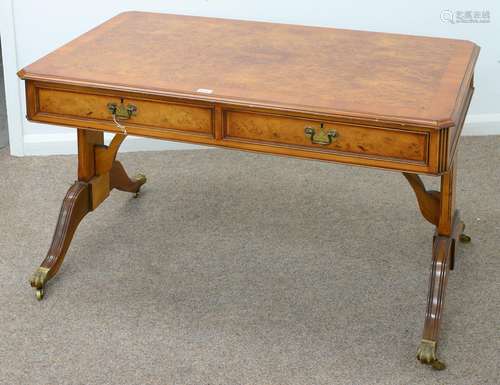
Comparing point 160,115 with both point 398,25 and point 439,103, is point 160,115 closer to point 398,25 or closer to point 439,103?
point 439,103

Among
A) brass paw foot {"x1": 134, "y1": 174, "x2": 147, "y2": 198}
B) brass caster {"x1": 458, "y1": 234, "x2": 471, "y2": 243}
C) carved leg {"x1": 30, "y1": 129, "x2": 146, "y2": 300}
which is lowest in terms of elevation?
brass caster {"x1": 458, "y1": 234, "x2": 471, "y2": 243}

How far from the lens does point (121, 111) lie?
2887 mm

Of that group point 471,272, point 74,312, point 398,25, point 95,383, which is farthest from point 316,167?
point 95,383

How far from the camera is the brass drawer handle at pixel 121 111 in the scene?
9.43 feet

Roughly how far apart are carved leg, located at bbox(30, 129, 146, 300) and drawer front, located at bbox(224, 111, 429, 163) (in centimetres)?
64

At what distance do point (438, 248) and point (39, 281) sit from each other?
1259 millimetres

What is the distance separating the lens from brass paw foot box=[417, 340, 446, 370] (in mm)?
2881

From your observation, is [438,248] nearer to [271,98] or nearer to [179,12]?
[271,98]

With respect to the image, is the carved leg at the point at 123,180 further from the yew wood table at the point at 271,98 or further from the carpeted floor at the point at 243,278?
the yew wood table at the point at 271,98
